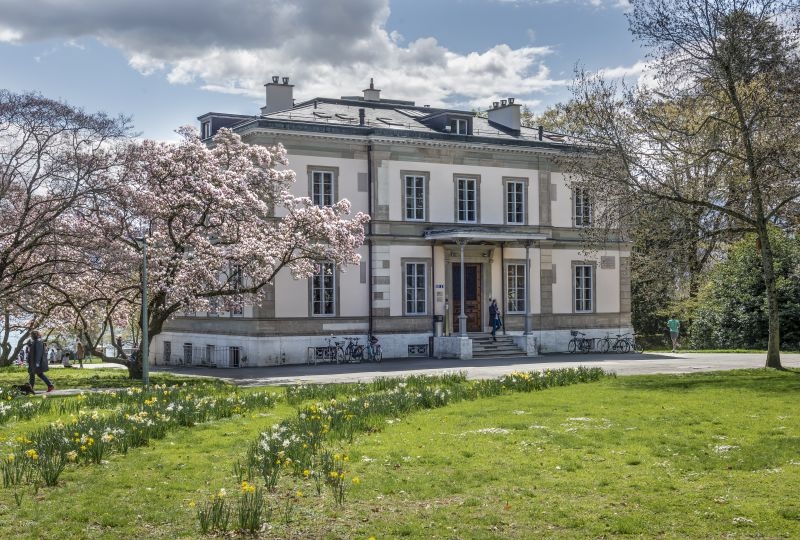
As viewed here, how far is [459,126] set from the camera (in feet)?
139

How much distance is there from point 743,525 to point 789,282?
36.5 m

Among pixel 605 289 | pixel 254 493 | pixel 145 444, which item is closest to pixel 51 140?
pixel 145 444

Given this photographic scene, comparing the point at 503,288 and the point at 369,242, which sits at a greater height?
the point at 369,242

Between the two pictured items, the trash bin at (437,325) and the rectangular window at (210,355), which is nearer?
the rectangular window at (210,355)

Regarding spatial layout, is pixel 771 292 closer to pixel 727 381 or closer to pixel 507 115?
pixel 727 381

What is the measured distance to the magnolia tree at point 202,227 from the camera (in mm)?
29078

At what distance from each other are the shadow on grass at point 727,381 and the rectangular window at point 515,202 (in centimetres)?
1607

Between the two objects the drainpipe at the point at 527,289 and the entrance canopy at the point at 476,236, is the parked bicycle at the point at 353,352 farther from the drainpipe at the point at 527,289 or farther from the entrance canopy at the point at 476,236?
the drainpipe at the point at 527,289

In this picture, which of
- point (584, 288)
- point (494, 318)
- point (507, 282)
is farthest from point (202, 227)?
point (584, 288)

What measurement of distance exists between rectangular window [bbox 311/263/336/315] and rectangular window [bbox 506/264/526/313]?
8.17 meters

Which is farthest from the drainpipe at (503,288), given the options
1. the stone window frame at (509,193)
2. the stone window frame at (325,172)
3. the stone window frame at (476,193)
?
the stone window frame at (325,172)

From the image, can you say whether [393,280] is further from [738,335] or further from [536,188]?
[738,335]

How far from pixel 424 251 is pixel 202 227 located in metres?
11.8

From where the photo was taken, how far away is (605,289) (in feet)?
149
